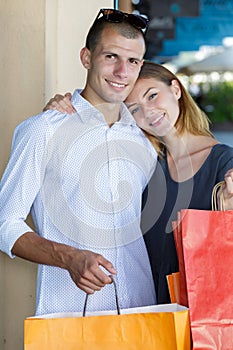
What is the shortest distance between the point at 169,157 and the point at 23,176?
586mm

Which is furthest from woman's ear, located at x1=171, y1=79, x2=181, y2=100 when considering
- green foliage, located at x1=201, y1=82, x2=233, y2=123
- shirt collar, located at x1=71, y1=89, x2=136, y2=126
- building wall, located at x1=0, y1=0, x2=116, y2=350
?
green foliage, located at x1=201, y1=82, x2=233, y2=123

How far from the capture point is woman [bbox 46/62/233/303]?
2314mm

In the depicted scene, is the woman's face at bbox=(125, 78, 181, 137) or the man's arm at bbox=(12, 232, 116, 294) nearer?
the man's arm at bbox=(12, 232, 116, 294)

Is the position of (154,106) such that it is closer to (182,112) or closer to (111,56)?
(182,112)

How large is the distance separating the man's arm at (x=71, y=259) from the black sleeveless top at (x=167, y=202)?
46 cm

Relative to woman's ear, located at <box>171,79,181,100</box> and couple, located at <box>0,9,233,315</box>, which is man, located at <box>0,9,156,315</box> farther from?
woman's ear, located at <box>171,79,181,100</box>

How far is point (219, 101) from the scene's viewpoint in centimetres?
810

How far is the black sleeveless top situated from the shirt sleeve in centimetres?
44

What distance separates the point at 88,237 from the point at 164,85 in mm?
603

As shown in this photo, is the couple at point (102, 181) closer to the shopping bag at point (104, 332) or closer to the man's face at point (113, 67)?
the man's face at point (113, 67)

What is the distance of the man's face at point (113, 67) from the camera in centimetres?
227

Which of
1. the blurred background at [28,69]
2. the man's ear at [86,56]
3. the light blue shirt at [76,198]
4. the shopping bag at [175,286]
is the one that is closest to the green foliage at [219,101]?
the blurred background at [28,69]

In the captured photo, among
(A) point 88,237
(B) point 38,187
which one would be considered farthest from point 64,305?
(B) point 38,187

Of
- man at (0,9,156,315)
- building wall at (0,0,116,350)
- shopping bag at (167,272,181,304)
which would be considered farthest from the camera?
building wall at (0,0,116,350)
